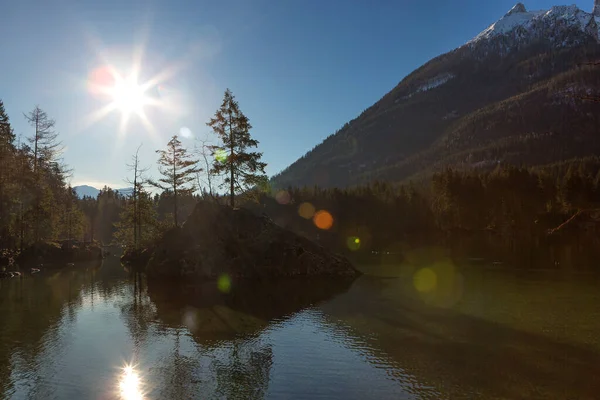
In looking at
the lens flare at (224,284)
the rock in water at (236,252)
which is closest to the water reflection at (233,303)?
the lens flare at (224,284)

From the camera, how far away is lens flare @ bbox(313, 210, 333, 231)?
144225 millimetres

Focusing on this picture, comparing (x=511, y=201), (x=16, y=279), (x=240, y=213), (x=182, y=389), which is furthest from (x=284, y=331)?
(x=511, y=201)

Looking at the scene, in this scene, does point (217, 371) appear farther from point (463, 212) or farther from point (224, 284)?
point (463, 212)

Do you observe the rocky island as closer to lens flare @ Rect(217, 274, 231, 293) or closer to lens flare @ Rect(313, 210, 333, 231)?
lens flare @ Rect(217, 274, 231, 293)

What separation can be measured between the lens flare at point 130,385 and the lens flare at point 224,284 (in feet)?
70.6

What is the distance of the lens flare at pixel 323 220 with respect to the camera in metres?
144

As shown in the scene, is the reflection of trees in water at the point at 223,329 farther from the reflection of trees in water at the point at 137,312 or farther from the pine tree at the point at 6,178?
the pine tree at the point at 6,178

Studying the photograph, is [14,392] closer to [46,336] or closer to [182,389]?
[182,389]

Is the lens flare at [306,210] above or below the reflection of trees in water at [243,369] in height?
above

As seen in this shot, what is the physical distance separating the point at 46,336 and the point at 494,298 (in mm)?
34562

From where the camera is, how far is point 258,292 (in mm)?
39625

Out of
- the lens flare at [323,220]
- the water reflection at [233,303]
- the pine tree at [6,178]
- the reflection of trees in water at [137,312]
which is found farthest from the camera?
the lens flare at [323,220]

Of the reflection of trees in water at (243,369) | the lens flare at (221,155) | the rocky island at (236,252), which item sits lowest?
the reflection of trees in water at (243,369)

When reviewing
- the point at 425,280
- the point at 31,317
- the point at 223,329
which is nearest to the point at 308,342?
the point at 223,329
